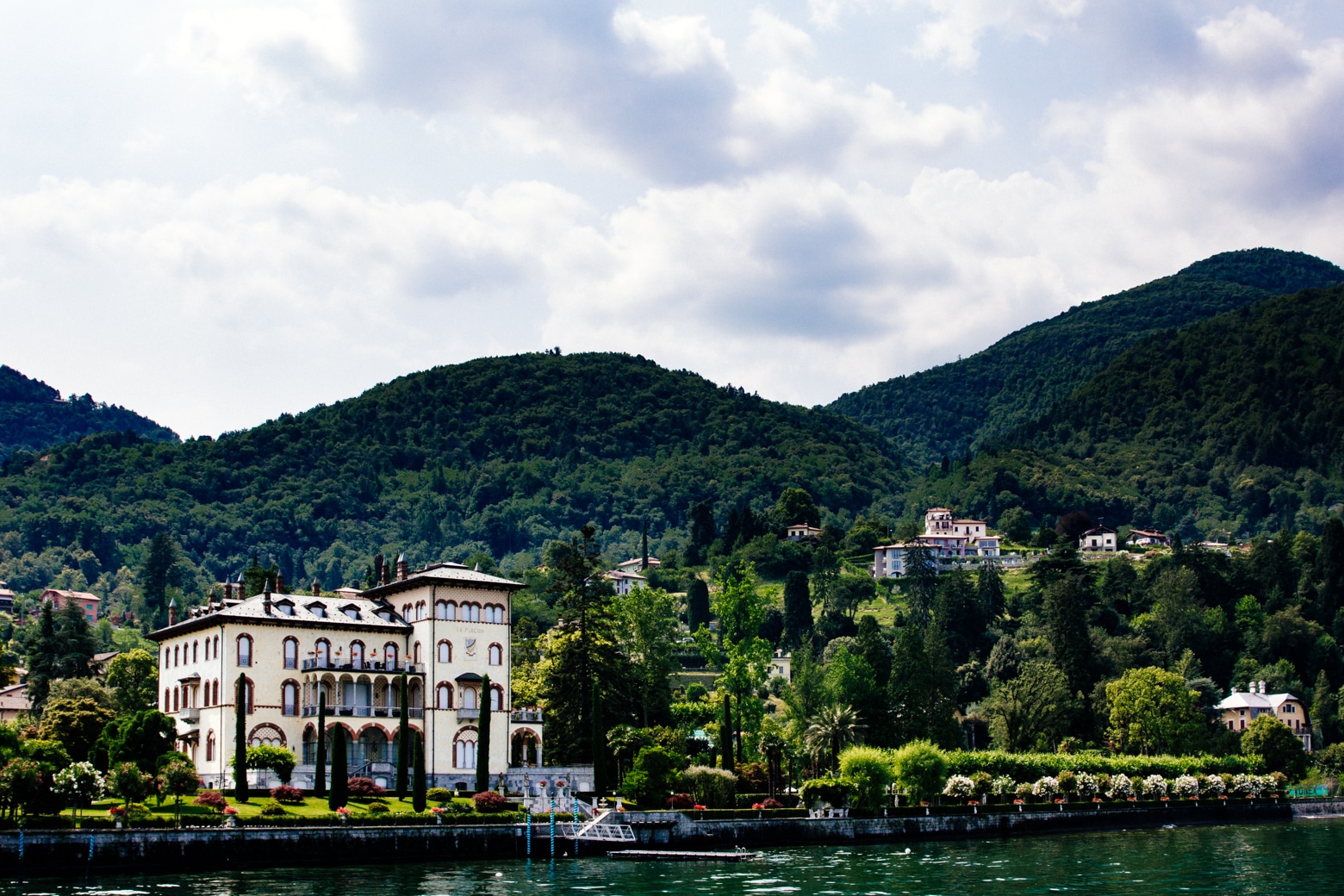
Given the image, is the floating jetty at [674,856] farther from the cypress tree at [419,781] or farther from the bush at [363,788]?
the bush at [363,788]

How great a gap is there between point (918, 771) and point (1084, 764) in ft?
64.8

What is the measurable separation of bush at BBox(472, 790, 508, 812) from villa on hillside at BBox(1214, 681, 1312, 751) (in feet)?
286

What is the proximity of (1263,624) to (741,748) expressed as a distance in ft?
282

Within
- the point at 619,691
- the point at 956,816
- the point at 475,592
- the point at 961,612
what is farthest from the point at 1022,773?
the point at 961,612

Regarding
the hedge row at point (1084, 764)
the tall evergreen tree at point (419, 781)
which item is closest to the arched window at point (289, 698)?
the tall evergreen tree at point (419, 781)

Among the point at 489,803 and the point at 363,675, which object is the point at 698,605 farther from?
the point at 489,803

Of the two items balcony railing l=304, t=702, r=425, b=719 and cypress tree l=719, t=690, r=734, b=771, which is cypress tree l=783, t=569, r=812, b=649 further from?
balcony railing l=304, t=702, r=425, b=719

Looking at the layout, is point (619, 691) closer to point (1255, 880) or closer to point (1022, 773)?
point (1022, 773)

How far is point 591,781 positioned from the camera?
291ft

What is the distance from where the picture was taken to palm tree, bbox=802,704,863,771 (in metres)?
97.4

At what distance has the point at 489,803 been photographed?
244 ft

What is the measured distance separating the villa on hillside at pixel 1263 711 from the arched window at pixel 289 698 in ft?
298

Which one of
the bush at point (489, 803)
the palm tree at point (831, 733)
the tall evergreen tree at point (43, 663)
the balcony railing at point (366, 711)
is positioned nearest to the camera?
the bush at point (489, 803)

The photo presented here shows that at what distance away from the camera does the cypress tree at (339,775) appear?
7144 cm
